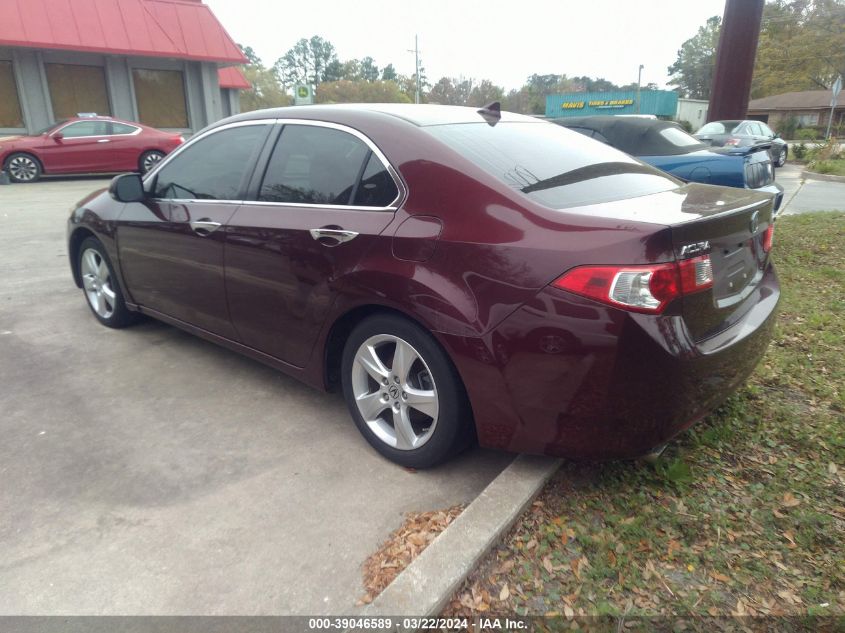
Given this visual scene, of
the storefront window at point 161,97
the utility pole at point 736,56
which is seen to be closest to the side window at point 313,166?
the utility pole at point 736,56

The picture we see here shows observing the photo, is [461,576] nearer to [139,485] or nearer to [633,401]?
[633,401]

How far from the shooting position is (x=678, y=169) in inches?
269

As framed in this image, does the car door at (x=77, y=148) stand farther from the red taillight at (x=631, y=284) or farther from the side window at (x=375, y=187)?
the red taillight at (x=631, y=284)

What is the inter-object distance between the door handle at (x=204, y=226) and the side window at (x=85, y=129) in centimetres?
1344

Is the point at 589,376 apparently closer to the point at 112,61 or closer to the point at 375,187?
the point at 375,187

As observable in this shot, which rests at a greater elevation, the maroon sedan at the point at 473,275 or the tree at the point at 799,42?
the tree at the point at 799,42

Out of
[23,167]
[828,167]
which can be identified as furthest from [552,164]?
[828,167]

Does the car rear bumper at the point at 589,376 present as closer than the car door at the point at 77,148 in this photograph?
Yes

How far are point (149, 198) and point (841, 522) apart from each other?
4.17 meters

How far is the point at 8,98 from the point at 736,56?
18774 mm

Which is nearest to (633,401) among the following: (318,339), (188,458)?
(318,339)

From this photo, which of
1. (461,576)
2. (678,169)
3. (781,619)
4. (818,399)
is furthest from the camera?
(678,169)

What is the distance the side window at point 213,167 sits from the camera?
364 centimetres

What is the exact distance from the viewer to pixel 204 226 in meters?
3.70
